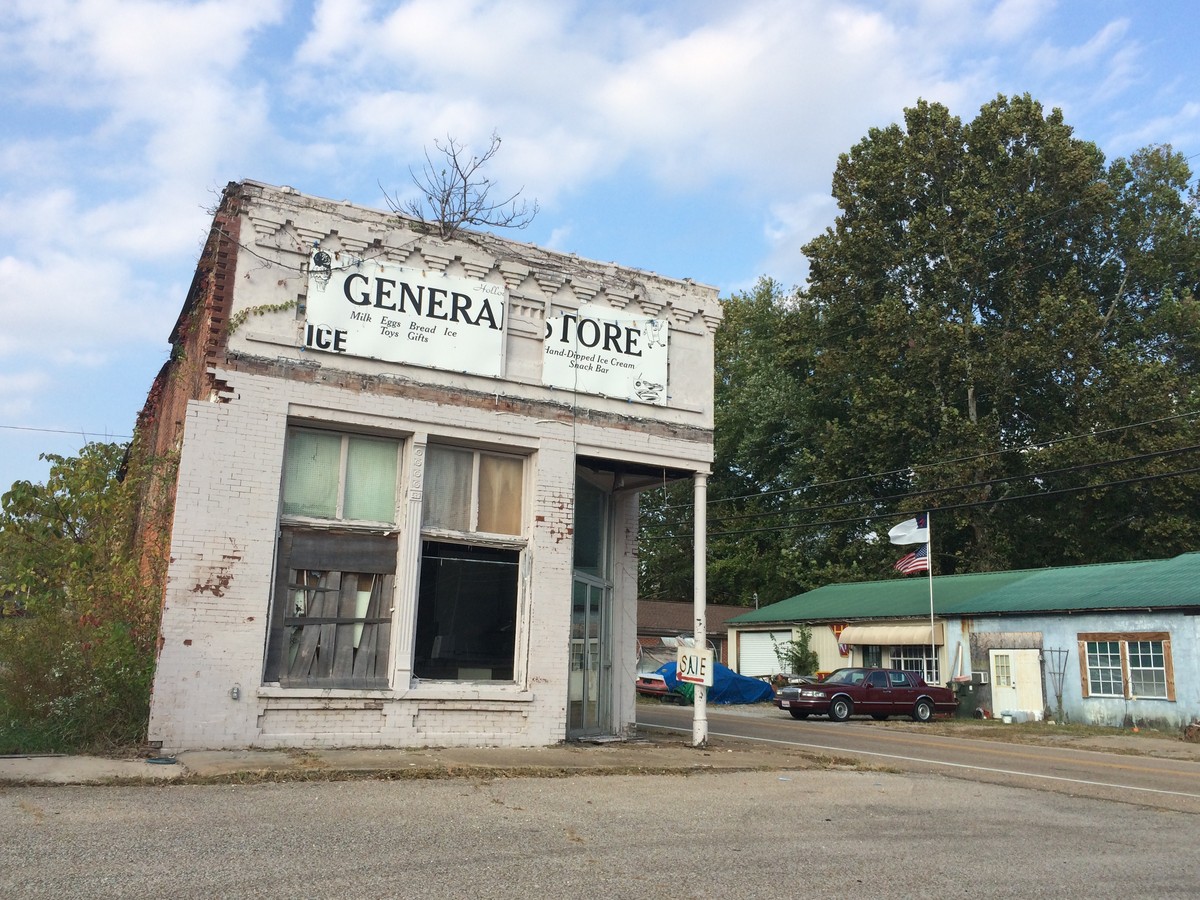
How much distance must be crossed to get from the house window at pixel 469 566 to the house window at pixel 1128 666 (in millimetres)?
19124

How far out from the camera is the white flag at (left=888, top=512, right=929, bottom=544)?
32625mm

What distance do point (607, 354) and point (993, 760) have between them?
30.4 feet

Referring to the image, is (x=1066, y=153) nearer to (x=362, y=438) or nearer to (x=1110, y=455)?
(x=1110, y=455)

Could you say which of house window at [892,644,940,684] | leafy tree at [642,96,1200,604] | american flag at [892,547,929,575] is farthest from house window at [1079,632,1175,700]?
leafy tree at [642,96,1200,604]

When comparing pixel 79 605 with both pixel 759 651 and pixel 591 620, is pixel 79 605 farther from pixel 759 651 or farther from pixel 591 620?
pixel 759 651

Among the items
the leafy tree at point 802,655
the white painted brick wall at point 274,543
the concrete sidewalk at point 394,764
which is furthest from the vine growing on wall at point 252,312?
the leafy tree at point 802,655

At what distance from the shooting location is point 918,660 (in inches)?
1335

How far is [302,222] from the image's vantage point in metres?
13.3

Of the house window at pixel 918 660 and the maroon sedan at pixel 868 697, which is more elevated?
the house window at pixel 918 660

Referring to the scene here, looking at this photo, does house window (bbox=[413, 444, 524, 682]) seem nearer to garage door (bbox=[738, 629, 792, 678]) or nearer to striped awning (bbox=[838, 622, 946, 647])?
striped awning (bbox=[838, 622, 946, 647])

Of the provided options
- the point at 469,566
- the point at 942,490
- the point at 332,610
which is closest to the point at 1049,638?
the point at 942,490

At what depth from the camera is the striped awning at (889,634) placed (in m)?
32.6

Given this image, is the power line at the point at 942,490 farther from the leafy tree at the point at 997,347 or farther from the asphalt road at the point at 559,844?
the asphalt road at the point at 559,844

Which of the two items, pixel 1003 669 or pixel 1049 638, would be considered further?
pixel 1003 669
